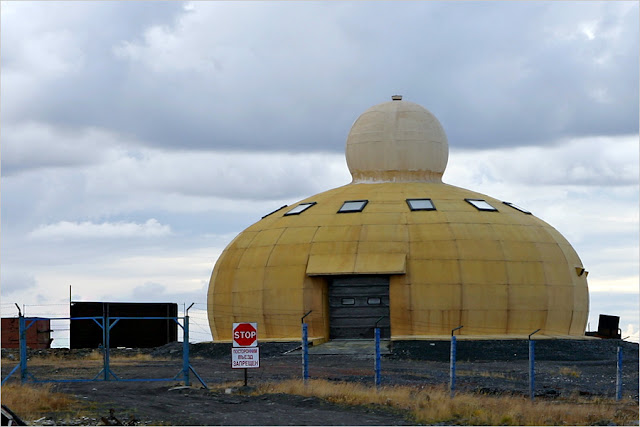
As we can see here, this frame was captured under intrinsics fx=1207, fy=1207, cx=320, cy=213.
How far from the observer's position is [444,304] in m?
41.5

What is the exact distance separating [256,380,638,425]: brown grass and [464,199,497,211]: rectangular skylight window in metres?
17.4

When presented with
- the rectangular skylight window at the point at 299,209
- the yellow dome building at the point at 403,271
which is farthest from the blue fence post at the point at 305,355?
the rectangular skylight window at the point at 299,209

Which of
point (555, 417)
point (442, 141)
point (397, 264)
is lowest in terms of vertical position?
point (555, 417)

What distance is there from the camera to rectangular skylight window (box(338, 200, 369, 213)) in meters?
44.1

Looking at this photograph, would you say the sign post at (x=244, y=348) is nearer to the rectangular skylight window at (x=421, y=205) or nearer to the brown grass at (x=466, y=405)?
the brown grass at (x=466, y=405)

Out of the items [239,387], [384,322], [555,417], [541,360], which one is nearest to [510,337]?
[541,360]

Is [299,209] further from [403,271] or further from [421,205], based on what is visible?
[403,271]

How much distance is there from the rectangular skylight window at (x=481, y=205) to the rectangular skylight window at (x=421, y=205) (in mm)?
1695

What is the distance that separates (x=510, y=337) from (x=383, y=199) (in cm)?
713

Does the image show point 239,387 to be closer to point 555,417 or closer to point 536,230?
point 555,417

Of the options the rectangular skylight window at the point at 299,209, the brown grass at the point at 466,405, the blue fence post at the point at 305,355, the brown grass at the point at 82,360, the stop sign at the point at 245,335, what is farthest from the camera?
the rectangular skylight window at the point at 299,209

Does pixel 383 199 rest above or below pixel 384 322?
above

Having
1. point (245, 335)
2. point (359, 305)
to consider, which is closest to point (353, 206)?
point (359, 305)

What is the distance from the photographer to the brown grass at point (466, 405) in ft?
72.3
